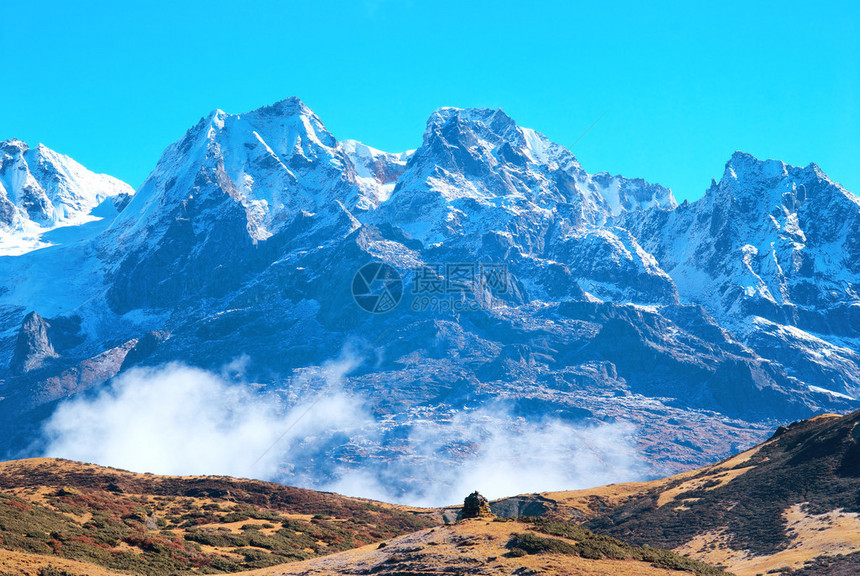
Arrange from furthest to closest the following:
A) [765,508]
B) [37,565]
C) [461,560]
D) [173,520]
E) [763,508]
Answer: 1. [763,508]
2. [765,508]
3. [173,520]
4. [37,565]
5. [461,560]

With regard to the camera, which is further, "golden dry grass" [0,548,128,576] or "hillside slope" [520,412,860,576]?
"hillside slope" [520,412,860,576]

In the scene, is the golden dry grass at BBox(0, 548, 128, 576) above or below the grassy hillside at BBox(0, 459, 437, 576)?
below


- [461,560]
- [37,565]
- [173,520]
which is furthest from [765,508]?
[37,565]

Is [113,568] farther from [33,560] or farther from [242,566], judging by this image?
[242,566]

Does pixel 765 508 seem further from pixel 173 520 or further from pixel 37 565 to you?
pixel 37 565

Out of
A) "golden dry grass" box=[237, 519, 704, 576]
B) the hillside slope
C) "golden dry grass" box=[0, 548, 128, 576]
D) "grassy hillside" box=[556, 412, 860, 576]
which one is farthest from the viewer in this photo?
the hillside slope

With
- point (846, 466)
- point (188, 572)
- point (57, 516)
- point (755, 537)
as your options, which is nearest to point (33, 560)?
point (188, 572)

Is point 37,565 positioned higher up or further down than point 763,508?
further down

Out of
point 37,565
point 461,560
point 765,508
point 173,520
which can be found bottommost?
point 461,560

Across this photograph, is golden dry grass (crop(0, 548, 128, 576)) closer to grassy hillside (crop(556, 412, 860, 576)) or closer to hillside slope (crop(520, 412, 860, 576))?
hillside slope (crop(520, 412, 860, 576))

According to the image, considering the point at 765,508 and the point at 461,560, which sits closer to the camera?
the point at 461,560

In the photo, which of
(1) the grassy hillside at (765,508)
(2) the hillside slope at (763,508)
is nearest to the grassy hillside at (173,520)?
(2) the hillside slope at (763,508)

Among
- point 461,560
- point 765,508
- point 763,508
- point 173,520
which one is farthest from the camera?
point 763,508

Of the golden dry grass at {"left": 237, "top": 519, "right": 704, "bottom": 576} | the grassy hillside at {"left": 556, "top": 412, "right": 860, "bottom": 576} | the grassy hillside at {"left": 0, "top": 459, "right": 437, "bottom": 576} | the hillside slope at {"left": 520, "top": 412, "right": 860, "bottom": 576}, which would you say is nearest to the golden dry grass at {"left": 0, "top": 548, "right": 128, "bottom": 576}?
the grassy hillside at {"left": 0, "top": 459, "right": 437, "bottom": 576}
